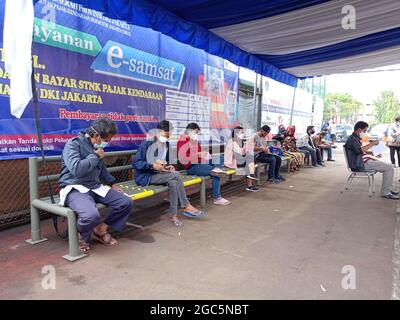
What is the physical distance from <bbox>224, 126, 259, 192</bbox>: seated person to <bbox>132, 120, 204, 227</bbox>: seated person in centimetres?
173

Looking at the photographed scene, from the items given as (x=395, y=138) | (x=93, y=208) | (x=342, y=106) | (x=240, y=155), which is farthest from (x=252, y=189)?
(x=342, y=106)

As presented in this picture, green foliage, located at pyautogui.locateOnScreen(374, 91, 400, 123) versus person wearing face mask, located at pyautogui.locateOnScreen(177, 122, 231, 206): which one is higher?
green foliage, located at pyautogui.locateOnScreen(374, 91, 400, 123)

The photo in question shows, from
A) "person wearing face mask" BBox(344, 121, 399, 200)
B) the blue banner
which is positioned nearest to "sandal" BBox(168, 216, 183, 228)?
the blue banner

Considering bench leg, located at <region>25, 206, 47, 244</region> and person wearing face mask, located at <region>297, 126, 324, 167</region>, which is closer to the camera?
bench leg, located at <region>25, 206, 47, 244</region>

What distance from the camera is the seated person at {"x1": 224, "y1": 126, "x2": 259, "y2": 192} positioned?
554 cm

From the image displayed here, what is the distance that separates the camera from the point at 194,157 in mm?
4805

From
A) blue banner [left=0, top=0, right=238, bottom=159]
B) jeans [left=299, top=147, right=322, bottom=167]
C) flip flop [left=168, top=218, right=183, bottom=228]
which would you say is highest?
blue banner [left=0, top=0, right=238, bottom=159]

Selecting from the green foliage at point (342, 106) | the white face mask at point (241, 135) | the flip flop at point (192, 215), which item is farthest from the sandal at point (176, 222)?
the green foliage at point (342, 106)

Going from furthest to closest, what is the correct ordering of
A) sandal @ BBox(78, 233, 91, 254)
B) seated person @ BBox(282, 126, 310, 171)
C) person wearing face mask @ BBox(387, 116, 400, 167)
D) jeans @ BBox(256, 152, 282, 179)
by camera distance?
person wearing face mask @ BBox(387, 116, 400, 167) → seated person @ BBox(282, 126, 310, 171) → jeans @ BBox(256, 152, 282, 179) → sandal @ BBox(78, 233, 91, 254)

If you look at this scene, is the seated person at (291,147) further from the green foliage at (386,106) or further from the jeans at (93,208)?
the green foliage at (386,106)

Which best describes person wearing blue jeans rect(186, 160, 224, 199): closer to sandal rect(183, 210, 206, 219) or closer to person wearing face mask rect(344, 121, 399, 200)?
sandal rect(183, 210, 206, 219)

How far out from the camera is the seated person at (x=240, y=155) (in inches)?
218

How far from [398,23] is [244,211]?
352 cm
